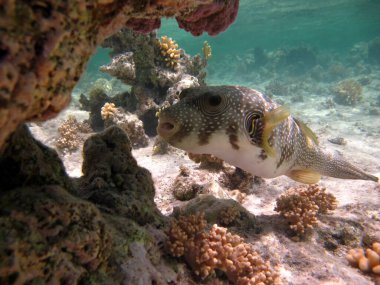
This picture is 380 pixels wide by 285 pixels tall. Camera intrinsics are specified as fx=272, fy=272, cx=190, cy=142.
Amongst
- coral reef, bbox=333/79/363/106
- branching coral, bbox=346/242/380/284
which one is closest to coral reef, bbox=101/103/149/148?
branching coral, bbox=346/242/380/284

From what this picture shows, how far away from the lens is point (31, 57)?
1.43 meters

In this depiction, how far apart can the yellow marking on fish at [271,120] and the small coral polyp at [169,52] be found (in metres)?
6.28

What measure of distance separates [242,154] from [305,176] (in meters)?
1.68

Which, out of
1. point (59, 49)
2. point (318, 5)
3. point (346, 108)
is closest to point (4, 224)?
point (59, 49)

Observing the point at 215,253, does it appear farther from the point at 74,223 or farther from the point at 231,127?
the point at 74,223

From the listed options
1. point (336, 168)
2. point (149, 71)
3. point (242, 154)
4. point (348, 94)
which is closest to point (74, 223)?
point (242, 154)

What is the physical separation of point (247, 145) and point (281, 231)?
1.73m

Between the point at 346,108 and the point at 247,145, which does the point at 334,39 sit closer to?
the point at 346,108

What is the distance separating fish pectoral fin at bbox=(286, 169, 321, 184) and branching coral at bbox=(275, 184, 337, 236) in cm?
28

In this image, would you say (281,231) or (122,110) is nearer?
(281,231)

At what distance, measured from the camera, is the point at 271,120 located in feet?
10.6

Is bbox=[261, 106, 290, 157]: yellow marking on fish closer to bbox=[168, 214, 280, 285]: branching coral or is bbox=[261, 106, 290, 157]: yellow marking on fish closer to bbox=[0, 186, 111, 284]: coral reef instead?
bbox=[168, 214, 280, 285]: branching coral

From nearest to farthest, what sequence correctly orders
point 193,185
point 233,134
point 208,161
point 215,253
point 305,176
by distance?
1. point 215,253
2. point 233,134
3. point 305,176
4. point 193,185
5. point 208,161

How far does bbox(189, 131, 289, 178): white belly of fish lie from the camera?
10.6 ft
